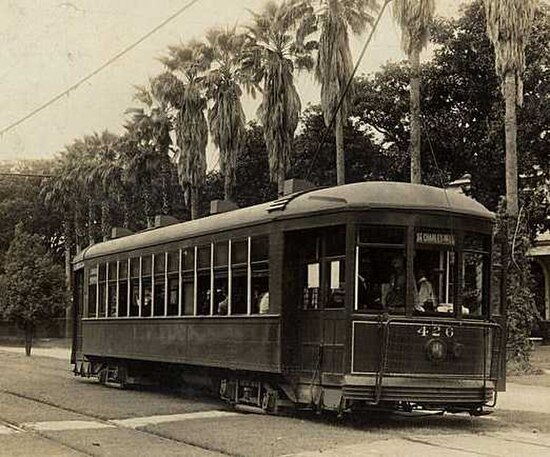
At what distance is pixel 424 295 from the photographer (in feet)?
41.4

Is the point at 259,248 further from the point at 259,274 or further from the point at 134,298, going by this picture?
the point at 134,298

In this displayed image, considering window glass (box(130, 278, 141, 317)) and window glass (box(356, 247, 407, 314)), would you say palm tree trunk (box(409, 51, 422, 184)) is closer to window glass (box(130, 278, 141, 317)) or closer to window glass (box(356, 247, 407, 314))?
window glass (box(130, 278, 141, 317))

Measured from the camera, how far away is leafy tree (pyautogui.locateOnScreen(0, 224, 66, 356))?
43.2 meters

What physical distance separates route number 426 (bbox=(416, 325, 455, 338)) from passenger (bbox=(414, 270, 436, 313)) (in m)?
0.23

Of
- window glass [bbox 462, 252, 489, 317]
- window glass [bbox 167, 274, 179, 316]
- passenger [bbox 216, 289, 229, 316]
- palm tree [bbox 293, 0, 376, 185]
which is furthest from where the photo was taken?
palm tree [bbox 293, 0, 376, 185]

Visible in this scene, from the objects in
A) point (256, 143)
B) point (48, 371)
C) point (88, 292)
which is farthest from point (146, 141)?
point (88, 292)

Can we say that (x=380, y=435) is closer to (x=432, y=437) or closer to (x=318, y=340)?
(x=432, y=437)

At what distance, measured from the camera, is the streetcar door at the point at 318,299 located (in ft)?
41.9

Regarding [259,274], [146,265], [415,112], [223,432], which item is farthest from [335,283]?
[415,112]

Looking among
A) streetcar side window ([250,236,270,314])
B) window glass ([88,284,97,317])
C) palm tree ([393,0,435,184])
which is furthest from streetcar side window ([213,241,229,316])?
palm tree ([393,0,435,184])

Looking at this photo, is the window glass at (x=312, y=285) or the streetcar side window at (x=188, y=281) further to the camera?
the streetcar side window at (x=188, y=281)

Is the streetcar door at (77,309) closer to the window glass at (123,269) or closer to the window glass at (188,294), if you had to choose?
the window glass at (123,269)

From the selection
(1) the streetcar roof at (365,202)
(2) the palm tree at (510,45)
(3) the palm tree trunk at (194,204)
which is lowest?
(1) the streetcar roof at (365,202)

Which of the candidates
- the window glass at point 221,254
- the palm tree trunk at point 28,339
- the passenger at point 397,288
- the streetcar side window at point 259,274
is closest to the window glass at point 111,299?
the window glass at point 221,254
